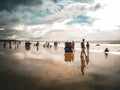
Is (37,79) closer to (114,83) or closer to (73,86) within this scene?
(73,86)

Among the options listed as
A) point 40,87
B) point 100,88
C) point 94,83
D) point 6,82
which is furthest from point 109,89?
point 6,82

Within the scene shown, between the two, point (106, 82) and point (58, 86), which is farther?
point (106, 82)

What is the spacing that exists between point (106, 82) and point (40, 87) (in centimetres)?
417

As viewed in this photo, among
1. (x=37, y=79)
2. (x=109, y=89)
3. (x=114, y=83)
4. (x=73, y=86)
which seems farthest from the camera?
(x=37, y=79)

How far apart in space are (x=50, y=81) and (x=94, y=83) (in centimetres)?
279

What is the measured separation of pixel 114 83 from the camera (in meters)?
12.8

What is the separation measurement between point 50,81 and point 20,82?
1.89 metres

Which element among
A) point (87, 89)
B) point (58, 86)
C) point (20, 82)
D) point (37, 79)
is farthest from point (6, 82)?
point (87, 89)

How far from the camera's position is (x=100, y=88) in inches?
457

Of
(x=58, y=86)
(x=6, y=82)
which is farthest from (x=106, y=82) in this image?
(x=6, y=82)

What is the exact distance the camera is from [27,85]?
12.3 meters

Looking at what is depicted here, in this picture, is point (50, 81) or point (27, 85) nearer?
point (27, 85)

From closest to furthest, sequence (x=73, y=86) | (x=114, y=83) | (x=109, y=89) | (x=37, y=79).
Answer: (x=109, y=89)
(x=73, y=86)
(x=114, y=83)
(x=37, y=79)

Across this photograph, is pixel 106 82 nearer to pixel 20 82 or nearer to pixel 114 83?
pixel 114 83
